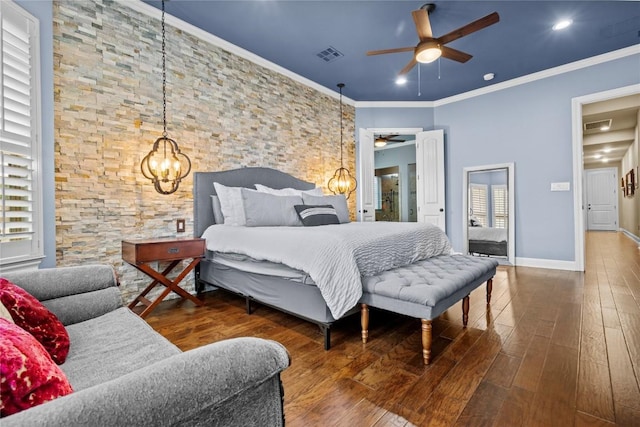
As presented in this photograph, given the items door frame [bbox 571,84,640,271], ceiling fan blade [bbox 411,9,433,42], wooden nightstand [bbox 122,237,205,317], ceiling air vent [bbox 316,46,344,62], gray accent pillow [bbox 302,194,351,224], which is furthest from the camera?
door frame [bbox 571,84,640,271]

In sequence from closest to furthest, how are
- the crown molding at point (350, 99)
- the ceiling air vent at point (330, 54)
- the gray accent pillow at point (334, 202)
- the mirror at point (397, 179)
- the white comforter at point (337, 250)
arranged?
the white comforter at point (337, 250)
the crown molding at point (350, 99)
the gray accent pillow at point (334, 202)
the ceiling air vent at point (330, 54)
the mirror at point (397, 179)

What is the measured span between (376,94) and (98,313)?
511 centimetres

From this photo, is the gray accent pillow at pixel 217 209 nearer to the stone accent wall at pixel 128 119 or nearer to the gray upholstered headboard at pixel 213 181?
the gray upholstered headboard at pixel 213 181

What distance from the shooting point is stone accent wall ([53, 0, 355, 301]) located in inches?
97.9

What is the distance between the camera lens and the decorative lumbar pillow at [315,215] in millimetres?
3260

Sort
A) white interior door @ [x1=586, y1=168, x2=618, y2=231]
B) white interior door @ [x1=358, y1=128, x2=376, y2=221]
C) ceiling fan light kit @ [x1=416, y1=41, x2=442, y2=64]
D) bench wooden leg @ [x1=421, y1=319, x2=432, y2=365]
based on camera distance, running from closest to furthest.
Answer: bench wooden leg @ [x1=421, y1=319, x2=432, y2=365] < ceiling fan light kit @ [x1=416, y1=41, x2=442, y2=64] < white interior door @ [x1=358, y1=128, x2=376, y2=221] < white interior door @ [x1=586, y1=168, x2=618, y2=231]

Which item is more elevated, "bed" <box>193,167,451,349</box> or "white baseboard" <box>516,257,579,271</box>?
"bed" <box>193,167,451,349</box>

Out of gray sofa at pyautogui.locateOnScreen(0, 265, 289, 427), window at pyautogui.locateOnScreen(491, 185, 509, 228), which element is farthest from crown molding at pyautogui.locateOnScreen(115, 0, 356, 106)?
window at pyautogui.locateOnScreen(491, 185, 509, 228)

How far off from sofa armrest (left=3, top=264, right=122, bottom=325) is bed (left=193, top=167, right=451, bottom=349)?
1.04 metres

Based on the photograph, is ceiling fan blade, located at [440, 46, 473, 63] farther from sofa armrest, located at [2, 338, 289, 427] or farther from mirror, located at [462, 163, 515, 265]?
sofa armrest, located at [2, 338, 289, 427]

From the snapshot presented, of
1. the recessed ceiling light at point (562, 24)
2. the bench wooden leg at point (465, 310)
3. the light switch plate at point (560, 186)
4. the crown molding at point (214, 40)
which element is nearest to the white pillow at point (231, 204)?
the crown molding at point (214, 40)

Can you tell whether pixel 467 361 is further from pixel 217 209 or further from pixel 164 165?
pixel 164 165

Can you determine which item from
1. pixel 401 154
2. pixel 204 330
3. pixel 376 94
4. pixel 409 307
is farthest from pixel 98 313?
pixel 401 154

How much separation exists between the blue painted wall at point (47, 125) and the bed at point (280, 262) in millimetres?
1209
